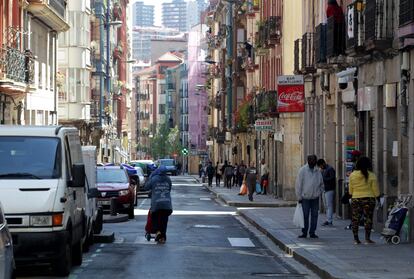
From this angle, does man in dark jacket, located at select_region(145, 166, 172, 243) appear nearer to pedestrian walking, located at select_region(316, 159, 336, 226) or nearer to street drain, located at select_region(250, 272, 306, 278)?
pedestrian walking, located at select_region(316, 159, 336, 226)

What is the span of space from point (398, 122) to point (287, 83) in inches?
671

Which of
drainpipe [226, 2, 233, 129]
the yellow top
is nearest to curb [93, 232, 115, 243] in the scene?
the yellow top

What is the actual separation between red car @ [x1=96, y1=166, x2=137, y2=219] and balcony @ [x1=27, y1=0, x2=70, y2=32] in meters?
13.4

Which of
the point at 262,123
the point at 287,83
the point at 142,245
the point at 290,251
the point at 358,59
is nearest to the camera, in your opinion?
the point at 290,251

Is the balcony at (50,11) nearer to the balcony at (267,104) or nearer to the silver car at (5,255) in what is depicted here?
the balcony at (267,104)

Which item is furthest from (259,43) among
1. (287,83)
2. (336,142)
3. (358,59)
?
(358,59)

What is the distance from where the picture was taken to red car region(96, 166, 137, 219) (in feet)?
125

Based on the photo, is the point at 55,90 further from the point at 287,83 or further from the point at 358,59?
the point at 358,59

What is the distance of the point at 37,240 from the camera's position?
60.5 ft

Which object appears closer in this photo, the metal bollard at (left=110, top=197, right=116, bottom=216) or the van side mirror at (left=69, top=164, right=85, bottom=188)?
the van side mirror at (left=69, top=164, right=85, bottom=188)

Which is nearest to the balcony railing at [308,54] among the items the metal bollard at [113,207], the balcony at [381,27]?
the metal bollard at [113,207]

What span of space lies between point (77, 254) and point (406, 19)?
738cm

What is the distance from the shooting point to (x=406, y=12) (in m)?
23.6

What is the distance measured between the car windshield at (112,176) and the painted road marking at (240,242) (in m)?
10.9
